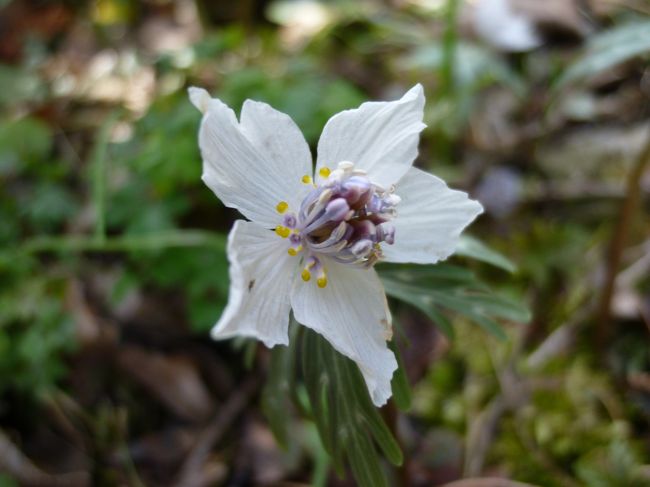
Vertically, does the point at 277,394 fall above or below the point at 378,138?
below

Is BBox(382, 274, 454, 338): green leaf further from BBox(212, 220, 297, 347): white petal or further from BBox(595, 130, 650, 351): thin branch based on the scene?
BBox(595, 130, 650, 351): thin branch

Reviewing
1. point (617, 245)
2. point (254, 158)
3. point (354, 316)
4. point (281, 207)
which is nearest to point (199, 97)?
point (254, 158)

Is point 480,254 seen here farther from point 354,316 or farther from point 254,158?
point 254,158

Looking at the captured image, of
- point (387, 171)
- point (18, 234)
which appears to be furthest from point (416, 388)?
point (18, 234)

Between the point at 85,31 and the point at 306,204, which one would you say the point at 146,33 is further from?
the point at 306,204

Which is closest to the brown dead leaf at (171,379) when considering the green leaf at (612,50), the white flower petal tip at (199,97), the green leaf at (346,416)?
the green leaf at (346,416)

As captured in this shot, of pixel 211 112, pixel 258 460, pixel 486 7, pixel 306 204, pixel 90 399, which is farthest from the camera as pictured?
pixel 486 7
